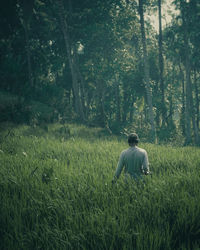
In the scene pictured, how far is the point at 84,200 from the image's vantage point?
379cm

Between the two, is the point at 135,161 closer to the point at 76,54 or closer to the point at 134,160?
the point at 134,160

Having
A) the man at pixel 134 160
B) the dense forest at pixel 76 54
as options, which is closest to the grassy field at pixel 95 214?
the man at pixel 134 160

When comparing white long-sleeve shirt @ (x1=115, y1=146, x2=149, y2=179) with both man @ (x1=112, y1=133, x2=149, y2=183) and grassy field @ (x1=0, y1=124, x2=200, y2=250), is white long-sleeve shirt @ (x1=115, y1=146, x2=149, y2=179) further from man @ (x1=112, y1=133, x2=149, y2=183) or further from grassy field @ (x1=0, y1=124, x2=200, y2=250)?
grassy field @ (x1=0, y1=124, x2=200, y2=250)

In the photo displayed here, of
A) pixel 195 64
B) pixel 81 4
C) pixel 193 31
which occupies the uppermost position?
pixel 81 4

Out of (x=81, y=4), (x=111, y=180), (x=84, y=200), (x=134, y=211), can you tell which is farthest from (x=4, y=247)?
(x=81, y=4)

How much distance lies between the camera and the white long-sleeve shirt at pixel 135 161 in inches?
172

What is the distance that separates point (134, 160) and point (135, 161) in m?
0.03

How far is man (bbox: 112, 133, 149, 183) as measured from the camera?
4352mm

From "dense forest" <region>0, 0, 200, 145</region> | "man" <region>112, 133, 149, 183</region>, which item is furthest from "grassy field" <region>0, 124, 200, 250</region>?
"dense forest" <region>0, 0, 200, 145</region>

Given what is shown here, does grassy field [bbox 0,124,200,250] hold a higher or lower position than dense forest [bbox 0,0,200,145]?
lower

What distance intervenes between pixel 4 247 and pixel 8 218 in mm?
619

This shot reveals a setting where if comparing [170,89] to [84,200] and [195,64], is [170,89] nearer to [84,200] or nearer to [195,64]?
[195,64]

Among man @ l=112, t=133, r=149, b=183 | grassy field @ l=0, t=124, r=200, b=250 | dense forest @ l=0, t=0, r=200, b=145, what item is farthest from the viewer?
dense forest @ l=0, t=0, r=200, b=145

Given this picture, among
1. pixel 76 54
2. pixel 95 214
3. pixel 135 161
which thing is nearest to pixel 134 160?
pixel 135 161
